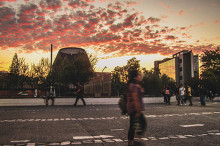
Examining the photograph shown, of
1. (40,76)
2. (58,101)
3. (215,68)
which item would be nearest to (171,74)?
(215,68)

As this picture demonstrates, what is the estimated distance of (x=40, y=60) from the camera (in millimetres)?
39406

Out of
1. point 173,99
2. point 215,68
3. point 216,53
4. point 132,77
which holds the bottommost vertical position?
point 173,99

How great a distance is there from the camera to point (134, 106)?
4.58 metres

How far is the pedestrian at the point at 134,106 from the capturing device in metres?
4.57

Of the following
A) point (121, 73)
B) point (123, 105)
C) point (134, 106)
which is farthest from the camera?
point (121, 73)

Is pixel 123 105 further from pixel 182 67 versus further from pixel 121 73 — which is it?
pixel 182 67

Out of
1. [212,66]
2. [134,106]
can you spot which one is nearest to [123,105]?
[134,106]

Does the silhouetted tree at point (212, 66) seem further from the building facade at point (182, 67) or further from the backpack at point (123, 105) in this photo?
→ the backpack at point (123, 105)

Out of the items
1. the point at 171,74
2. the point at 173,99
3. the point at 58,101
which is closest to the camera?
the point at 58,101

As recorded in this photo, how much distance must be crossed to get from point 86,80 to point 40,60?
9376 mm

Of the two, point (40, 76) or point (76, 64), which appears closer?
point (40, 76)

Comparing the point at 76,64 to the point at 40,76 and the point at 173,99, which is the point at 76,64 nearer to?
the point at 40,76

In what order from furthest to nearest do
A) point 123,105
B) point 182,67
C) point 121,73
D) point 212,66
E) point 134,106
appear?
point 182,67 → point 121,73 → point 212,66 → point 123,105 → point 134,106

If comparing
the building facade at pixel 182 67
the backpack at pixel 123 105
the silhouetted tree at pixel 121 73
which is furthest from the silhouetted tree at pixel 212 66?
the backpack at pixel 123 105
